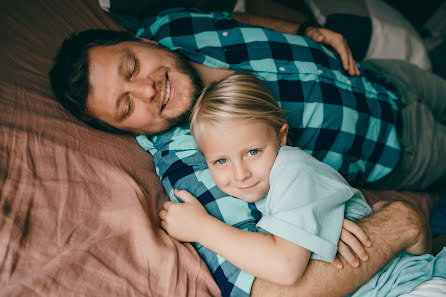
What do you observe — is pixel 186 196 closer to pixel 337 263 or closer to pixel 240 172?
pixel 240 172

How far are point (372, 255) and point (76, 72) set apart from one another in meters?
1.28

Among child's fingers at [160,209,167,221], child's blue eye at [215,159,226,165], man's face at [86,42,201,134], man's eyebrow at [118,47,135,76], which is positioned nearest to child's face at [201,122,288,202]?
child's blue eye at [215,159,226,165]

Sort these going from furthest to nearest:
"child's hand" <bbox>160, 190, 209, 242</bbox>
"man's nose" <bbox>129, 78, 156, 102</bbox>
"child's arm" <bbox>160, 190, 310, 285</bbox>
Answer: "man's nose" <bbox>129, 78, 156, 102</bbox>
"child's hand" <bbox>160, 190, 209, 242</bbox>
"child's arm" <bbox>160, 190, 310, 285</bbox>

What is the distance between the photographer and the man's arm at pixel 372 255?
2.59ft

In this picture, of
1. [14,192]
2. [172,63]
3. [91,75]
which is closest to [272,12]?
[172,63]

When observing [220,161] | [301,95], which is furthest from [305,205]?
[301,95]

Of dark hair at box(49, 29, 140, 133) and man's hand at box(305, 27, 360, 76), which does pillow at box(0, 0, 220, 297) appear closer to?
dark hair at box(49, 29, 140, 133)

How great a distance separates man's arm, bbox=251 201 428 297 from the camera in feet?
2.59

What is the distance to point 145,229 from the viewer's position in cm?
79

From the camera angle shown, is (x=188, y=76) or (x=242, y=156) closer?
(x=242, y=156)

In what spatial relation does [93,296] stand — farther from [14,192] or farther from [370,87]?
[370,87]

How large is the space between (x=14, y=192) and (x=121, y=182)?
0.92ft

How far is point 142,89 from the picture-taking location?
1.09 metres

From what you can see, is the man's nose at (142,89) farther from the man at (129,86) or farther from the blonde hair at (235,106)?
Answer: the blonde hair at (235,106)
